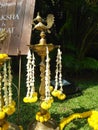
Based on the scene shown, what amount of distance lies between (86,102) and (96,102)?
158 mm

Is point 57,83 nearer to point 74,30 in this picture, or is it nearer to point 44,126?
point 44,126

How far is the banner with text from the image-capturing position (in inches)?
145

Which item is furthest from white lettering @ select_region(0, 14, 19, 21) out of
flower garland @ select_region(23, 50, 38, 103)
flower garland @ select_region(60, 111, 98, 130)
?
flower garland @ select_region(60, 111, 98, 130)

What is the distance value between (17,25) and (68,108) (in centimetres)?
160

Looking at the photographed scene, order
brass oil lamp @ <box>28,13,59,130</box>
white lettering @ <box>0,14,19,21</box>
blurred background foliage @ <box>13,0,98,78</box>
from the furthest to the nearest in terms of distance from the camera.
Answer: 1. blurred background foliage @ <box>13,0,98,78</box>
2. white lettering @ <box>0,14,19,21</box>
3. brass oil lamp @ <box>28,13,59,130</box>

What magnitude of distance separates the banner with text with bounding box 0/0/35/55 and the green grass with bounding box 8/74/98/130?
808mm

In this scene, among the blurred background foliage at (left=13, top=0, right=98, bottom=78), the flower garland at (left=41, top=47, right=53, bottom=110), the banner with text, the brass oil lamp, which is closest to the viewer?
the flower garland at (left=41, top=47, right=53, bottom=110)

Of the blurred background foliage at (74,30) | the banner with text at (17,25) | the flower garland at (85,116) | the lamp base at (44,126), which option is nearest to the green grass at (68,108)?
the flower garland at (85,116)

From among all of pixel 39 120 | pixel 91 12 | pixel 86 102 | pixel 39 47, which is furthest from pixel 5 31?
pixel 91 12

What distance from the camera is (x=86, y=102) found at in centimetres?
500

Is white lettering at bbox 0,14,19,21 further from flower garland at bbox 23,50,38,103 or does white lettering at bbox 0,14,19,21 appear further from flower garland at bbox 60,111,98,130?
flower garland at bbox 60,111,98,130

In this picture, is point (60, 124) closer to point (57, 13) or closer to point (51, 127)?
point (51, 127)

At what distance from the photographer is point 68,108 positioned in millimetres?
4707

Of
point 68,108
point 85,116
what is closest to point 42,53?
point 85,116
